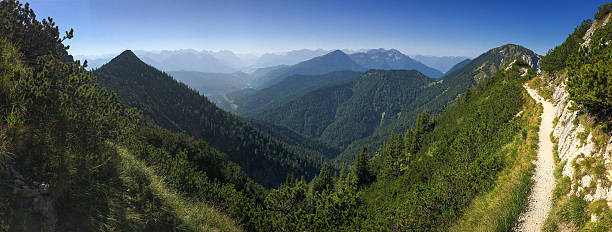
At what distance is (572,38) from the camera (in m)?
37.8

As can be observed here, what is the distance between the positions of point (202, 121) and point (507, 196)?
591 ft

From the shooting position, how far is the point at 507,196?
1315 cm

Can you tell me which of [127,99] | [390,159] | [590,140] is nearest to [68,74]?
[590,140]

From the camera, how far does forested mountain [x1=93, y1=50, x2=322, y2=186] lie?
481 ft

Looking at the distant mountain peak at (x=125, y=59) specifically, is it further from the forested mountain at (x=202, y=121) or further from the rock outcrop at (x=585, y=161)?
the rock outcrop at (x=585, y=161)

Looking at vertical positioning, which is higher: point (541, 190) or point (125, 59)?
point (125, 59)

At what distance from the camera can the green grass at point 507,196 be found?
11.4 m

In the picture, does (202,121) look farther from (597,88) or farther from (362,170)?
(597,88)

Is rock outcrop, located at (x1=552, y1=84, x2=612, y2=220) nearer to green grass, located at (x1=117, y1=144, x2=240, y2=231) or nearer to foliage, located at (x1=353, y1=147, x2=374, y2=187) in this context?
green grass, located at (x1=117, y1=144, x2=240, y2=231)

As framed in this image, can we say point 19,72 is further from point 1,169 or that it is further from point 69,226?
point 69,226

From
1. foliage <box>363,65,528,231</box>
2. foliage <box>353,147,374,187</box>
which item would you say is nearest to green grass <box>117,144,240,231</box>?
foliage <box>363,65,528,231</box>

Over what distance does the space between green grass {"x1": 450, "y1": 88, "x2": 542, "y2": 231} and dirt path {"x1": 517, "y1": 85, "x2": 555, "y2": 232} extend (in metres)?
0.27

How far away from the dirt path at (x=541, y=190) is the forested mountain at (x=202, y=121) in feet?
458

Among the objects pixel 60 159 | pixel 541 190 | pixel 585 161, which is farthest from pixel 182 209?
pixel 585 161
